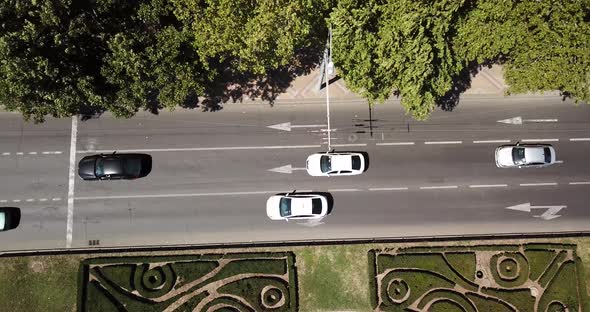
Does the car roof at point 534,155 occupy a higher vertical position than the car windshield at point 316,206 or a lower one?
higher

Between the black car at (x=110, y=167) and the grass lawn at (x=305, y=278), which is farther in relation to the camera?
the black car at (x=110, y=167)

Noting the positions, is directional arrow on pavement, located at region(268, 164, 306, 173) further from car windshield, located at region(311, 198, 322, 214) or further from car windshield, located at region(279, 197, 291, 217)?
car windshield, located at region(311, 198, 322, 214)

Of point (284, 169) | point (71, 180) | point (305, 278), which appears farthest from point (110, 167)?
point (305, 278)

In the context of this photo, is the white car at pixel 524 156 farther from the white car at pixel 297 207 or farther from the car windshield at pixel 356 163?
the white car at pixel 297 207

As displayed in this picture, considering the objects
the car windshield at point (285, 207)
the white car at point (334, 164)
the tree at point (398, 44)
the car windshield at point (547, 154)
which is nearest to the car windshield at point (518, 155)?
the car windshield at point (547, 154)

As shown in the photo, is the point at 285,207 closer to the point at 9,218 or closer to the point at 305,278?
the point at 305,278

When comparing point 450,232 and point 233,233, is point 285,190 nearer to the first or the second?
point 233,233

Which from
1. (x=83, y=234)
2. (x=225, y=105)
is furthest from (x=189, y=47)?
(x=83, y=234)

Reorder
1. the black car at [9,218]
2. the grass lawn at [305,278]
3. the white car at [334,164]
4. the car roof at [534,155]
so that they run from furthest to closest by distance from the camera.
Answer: the car roof at [534,155]
the white car at [334,164]
the black car at [9,218]
the grass lawn at [305,278]
